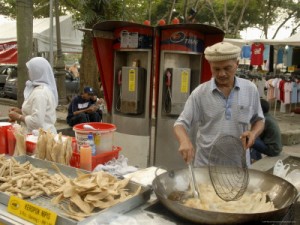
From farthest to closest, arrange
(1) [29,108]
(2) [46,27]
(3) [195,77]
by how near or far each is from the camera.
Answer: (2) [46,27] < (3) [195,77] < (1) [29,108]

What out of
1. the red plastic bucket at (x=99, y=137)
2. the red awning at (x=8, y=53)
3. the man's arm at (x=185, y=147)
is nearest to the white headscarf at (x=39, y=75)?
the red plastic bucket at (x=99, y=137)

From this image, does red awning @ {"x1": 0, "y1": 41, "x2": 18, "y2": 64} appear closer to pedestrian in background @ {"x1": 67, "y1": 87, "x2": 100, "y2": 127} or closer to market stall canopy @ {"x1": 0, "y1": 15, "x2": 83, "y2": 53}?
market stall canopy @ {"x1": 0, "y1": 15, "x2": 83, "y2": 53}

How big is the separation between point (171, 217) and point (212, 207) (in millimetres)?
207

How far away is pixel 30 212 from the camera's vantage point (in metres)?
1.66

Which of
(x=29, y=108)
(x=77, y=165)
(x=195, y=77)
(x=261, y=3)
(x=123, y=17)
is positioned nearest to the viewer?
(x=77, y=165)

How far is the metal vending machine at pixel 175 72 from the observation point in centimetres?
429

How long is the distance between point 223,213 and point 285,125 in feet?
29.9

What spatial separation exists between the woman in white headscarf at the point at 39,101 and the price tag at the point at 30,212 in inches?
58.6

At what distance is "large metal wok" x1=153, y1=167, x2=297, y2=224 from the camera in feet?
4.77

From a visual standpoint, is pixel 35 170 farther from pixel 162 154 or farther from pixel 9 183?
pixel 162 154

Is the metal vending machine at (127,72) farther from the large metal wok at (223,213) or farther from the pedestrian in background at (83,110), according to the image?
the large metal wok at (223,213)

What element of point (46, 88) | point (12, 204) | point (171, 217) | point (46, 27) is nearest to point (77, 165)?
point (12, 204)

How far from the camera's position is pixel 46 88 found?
331cm

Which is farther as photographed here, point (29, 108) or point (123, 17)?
point (123, 17)
